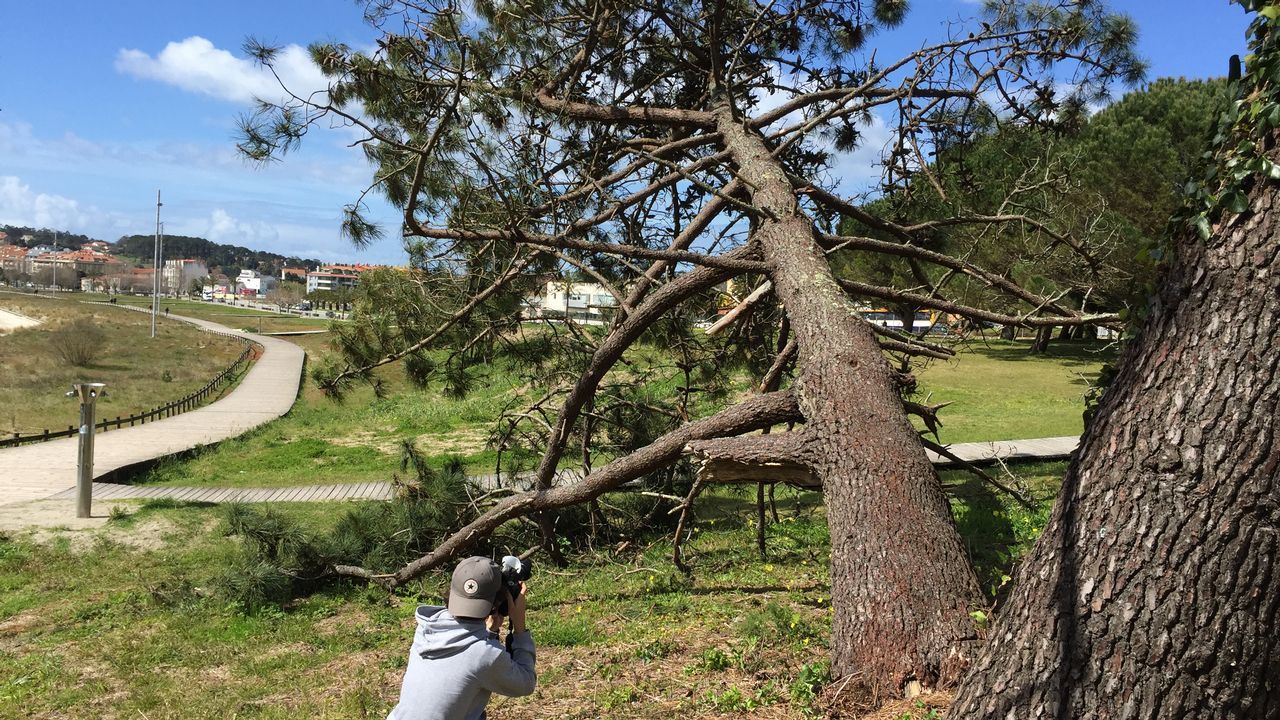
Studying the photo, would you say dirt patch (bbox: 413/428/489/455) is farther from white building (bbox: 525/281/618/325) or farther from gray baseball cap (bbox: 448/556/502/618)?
gray baseball cap (bbox: 448/556/502/618)

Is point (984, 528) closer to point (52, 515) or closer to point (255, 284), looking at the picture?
point (52, 515)

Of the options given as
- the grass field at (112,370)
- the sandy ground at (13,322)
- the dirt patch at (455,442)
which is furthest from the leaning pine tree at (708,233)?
the sandy ground at (13,322)

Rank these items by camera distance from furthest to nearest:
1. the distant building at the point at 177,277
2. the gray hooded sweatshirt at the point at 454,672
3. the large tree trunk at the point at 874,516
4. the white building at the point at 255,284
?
the white building at the point at 255,284, the distant building at the point at 177,277, the large tree trunk at the point at 874,516, the gray hooded sweatshirt at the point at 454,672

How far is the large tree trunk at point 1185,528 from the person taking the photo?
82.7 inches

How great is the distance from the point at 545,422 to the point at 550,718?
11.8 feet

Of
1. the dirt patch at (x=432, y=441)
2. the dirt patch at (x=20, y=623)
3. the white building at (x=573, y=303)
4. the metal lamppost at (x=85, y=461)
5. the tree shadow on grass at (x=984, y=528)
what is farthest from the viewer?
the dirt patch at (x=432, y=441)

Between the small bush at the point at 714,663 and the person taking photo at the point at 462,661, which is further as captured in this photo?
the small bush at the point at 714,663

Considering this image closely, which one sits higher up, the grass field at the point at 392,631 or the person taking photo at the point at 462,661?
the person taking photo at the point at 462,661

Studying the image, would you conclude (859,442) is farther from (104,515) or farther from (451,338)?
(104,515)

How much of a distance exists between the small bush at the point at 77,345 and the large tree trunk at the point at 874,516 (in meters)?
34.5

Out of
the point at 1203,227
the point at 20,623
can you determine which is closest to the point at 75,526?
the point at 20,623

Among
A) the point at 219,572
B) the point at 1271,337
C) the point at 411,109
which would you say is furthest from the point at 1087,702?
the point at 219,572

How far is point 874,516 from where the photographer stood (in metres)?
3.61

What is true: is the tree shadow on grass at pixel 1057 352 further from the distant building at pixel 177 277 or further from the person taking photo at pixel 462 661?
the distant building at pixel 177 277
